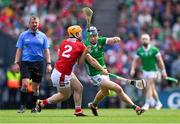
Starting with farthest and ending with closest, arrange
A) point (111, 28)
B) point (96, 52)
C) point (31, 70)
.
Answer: point (111, 28)
point (31, 70)
point (96, 52)

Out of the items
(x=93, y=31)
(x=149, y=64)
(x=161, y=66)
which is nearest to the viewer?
(x=93, y=31)

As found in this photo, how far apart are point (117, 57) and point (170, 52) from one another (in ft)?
7.18

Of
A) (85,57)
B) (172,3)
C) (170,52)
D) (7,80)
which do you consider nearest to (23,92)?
(85,57)

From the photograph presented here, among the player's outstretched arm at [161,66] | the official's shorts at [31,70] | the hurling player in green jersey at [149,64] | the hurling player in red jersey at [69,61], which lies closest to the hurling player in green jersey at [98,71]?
the hurling player in red jersey at [69,61]

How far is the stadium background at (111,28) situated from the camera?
2992 cm

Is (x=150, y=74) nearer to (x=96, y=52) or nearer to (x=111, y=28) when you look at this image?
(x=96, y=52)

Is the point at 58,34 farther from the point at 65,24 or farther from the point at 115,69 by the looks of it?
the point at 115,69

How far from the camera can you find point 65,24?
33.3 metres

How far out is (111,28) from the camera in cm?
3556

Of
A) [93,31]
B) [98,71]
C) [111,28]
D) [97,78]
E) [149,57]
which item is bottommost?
[97,78]

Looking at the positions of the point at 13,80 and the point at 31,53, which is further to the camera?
the point at 13,80

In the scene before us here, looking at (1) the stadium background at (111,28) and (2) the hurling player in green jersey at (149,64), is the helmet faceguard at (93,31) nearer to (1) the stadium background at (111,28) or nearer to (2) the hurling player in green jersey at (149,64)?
(2) the hurling player in green jersey at (149,64)

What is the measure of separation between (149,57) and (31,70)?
5.23 m

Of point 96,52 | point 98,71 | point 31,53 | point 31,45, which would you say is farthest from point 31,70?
point 98,71
